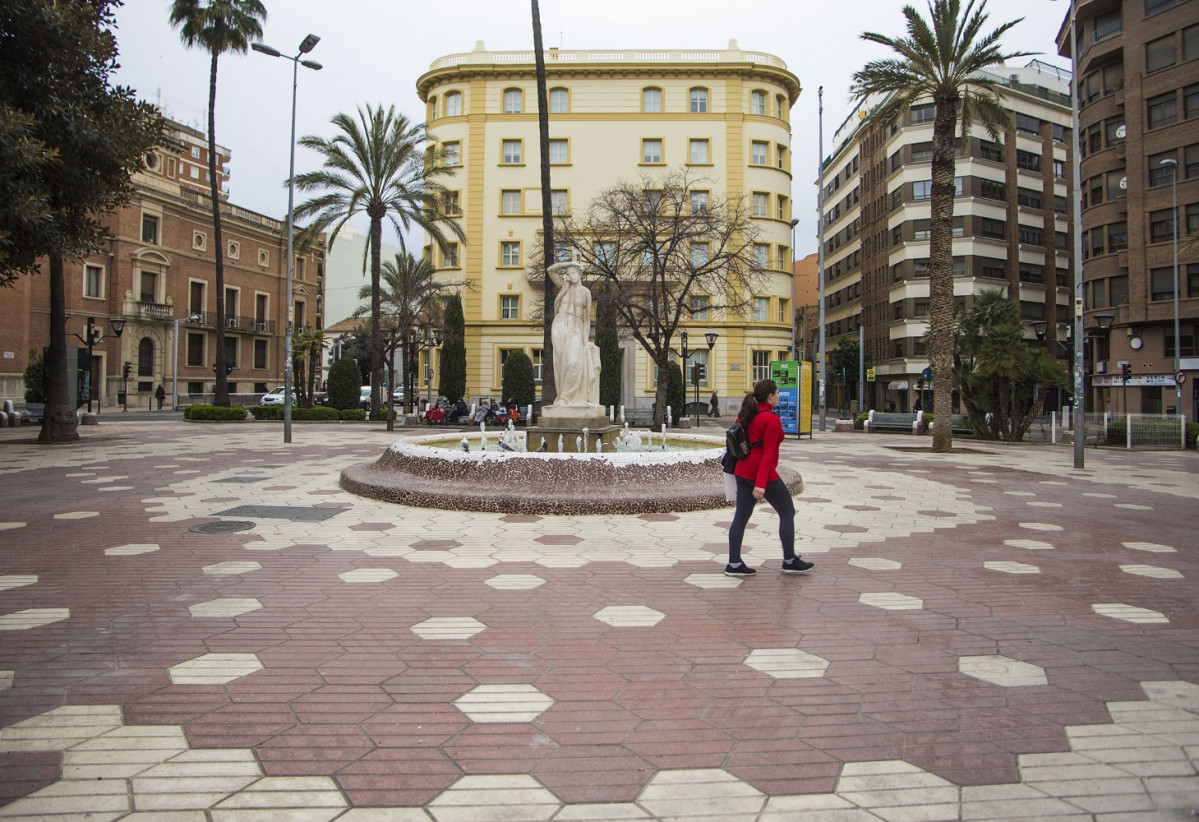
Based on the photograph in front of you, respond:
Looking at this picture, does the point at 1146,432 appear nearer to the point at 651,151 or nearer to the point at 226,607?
the point at 226,607

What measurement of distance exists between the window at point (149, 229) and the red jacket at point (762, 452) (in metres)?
55.8

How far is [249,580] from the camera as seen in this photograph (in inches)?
211

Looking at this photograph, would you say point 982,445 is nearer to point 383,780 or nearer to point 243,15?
point 383,780

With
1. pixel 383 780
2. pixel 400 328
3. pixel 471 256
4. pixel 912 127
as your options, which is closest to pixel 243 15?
pixel 400 328

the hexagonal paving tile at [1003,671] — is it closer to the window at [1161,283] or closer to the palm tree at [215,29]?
the palm tree at [215,29]

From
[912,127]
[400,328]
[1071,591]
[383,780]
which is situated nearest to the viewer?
[383,780]

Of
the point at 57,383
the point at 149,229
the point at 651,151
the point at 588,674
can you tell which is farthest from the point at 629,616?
the point at 149,229

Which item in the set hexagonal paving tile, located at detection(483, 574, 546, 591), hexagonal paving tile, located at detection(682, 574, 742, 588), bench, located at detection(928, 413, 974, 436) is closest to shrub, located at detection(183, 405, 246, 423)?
bench, located at detection(928, 413, 974, 436)

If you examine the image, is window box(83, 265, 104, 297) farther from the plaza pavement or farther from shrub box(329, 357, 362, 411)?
the plaza pavement

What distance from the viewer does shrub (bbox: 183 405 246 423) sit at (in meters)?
29.2

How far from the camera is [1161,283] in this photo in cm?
3572

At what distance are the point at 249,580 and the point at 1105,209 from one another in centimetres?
4687

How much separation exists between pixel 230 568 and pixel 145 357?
53.4 meters

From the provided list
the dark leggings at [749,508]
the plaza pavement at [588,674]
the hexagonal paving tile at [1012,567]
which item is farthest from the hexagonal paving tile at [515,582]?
the hexagonal paving tile at [1012,567]
